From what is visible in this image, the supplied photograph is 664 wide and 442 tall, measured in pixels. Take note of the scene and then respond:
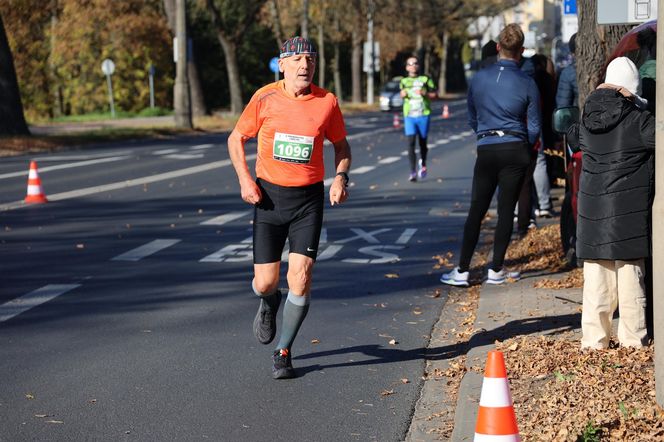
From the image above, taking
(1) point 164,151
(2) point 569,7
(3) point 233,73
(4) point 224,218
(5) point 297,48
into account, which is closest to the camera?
(5) point 297,48

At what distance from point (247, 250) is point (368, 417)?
A: 229 inches

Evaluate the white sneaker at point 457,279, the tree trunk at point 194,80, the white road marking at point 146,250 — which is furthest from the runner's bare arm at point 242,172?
the tree trunk at point 194,80

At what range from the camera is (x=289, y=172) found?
6.36 m

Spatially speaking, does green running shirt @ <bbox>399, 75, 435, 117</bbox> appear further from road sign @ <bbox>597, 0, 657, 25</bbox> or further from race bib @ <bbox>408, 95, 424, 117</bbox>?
road sign @ <bbox>597, 0, 657, 25</bbox>

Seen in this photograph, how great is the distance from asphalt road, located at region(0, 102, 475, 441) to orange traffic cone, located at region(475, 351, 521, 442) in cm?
108

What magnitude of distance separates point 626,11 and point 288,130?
302cm

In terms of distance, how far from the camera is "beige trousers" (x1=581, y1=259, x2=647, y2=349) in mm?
6438

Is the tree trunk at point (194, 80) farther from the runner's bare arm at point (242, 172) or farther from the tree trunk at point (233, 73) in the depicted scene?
the runner's bare arm at point (242, 172)

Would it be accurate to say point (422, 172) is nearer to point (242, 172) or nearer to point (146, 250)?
point (146, 250)

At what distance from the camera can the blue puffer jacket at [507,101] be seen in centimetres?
880

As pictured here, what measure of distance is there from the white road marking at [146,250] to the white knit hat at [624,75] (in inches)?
223

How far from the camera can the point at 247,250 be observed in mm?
11414

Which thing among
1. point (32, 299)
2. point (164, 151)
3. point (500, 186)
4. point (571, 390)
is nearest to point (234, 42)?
point (164, 151)

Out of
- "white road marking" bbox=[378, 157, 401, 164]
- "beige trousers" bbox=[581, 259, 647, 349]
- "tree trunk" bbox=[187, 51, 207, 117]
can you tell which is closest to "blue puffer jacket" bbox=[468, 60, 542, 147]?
"beige trousers" bbox=[581, 259, 647, 349]
